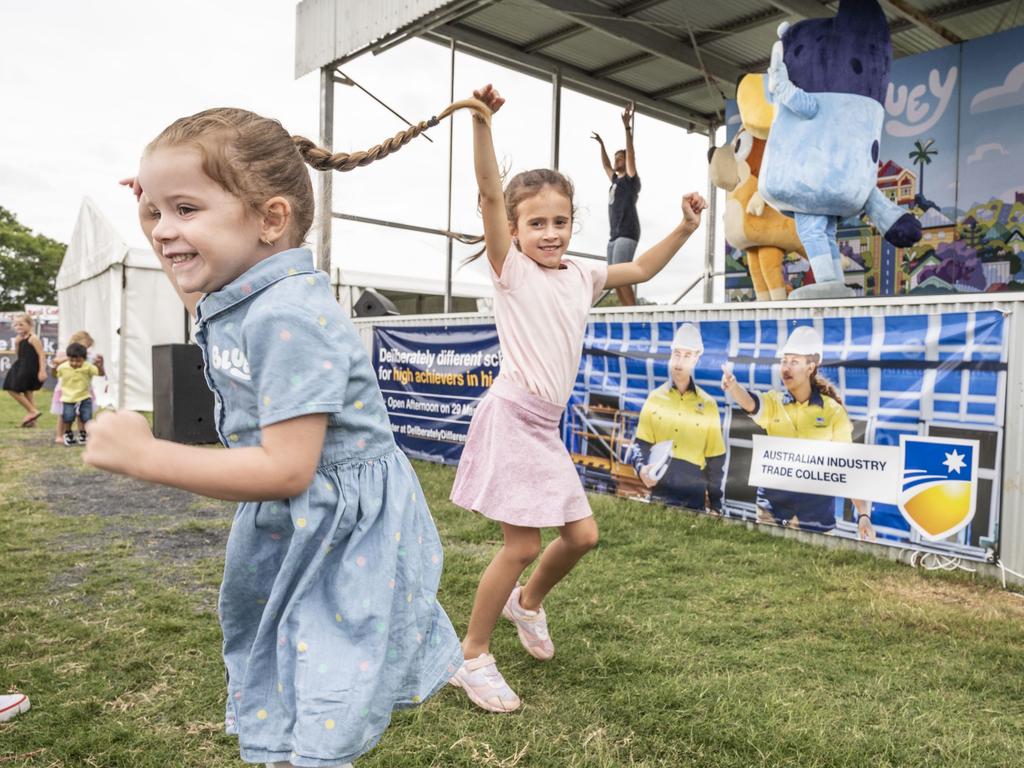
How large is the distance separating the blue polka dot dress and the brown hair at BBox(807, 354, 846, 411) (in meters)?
4.00

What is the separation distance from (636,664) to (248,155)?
234 centimetres

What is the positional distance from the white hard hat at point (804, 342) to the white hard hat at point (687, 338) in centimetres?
64

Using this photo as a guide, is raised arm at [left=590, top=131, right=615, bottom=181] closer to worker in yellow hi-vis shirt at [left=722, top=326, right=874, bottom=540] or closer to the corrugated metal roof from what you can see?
the corrugated metal roof

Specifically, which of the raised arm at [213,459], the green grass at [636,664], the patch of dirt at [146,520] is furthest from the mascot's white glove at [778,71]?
the raised arm at [213,459]

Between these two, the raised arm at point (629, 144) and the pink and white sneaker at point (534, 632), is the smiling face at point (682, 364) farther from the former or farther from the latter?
the raised arm at point (629, 144)

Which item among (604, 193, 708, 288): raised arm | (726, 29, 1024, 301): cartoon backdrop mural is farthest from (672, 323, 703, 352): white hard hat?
(726, 29, 1024, 301): cartoon backdrop mural

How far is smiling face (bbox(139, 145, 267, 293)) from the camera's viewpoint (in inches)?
45.0

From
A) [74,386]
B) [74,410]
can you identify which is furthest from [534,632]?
[74,410]

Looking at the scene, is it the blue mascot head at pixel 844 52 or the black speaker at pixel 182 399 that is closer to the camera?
the blue mascot head at pixel 844 52

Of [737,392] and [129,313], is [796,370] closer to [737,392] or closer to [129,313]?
[737,392]

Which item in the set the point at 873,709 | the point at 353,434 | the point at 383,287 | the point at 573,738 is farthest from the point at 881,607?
the point at 383,287

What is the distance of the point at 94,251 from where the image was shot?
14.7 m

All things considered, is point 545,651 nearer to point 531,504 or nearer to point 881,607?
point 531,504

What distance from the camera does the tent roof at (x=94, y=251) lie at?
44.2 ft
